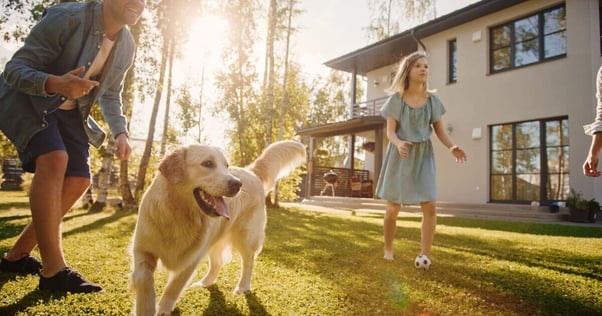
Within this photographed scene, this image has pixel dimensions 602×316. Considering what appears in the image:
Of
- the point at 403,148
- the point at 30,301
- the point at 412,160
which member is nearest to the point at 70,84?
the point at 30,301

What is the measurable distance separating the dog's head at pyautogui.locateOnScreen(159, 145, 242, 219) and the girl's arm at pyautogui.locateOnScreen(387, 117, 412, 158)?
72.6 inches

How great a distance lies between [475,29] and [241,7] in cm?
883

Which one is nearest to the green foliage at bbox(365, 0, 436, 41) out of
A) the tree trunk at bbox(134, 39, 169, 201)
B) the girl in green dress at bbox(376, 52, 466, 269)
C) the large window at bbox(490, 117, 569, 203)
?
the large window at bbox(490, 117, 569, 203)

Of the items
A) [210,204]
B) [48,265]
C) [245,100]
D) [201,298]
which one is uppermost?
[245,100]

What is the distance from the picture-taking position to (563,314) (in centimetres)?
247

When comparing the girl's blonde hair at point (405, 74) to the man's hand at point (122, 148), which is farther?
the girl's blonde hair at point (405, 74)

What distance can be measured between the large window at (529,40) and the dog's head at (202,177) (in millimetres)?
13366

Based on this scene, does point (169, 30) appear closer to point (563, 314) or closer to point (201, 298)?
point (201, 298)

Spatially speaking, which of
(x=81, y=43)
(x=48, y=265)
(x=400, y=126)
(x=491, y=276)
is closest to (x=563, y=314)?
(x=491, y=276)

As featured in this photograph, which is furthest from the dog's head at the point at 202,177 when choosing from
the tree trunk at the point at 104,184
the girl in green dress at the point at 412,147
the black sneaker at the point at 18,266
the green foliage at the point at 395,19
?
the green foliage at the point at 395,19

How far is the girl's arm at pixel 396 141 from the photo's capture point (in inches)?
145

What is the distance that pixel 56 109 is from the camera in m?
2.52

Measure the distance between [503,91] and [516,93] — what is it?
1.50ft

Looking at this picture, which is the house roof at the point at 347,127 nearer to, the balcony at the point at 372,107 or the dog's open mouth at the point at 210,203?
the balcony at the point at 372,107
